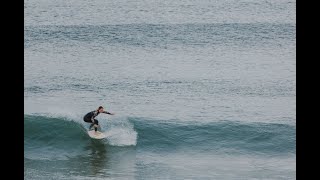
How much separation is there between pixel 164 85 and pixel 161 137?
7.50 feet

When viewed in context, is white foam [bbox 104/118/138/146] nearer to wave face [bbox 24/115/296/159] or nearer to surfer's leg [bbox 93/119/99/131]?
wave face [bbox 24/115/296/159]

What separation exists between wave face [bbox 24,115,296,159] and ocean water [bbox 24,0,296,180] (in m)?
0.02

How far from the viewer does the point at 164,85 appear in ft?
→ 48.3

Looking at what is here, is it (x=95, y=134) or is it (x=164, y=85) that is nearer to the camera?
(x=95, y=134)

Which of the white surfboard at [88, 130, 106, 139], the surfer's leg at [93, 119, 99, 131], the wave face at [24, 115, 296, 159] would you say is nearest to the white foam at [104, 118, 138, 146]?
the wave face at [24, 115, 296, 159]

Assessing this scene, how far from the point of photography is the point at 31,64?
14273 mm

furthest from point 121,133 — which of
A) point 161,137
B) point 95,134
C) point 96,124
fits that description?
point 96,124

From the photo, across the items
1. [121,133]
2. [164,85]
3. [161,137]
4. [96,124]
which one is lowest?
[96,124]

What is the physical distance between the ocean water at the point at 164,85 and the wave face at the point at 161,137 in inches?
1.0

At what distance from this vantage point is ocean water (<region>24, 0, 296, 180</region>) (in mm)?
11820

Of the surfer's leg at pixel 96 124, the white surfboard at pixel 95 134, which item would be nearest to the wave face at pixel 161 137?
the white surfboard at pixel 95 134

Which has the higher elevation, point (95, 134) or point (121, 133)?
point (121, 133)

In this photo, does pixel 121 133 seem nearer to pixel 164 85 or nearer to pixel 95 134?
pixel 95 134
